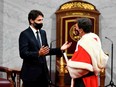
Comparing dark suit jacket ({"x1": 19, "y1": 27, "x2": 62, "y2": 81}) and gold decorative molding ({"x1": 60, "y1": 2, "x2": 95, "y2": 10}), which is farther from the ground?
gold decorative molding ({"x1": 60, "y1": 2, "x2": 95, "y2": 10})

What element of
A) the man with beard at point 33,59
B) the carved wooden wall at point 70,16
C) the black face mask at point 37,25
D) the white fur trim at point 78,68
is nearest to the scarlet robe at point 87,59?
the white fur trim at point 78,68

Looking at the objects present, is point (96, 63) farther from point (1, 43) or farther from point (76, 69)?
point (1, 43)

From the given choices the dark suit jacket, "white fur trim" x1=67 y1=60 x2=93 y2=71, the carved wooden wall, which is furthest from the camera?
the carved wooden wall

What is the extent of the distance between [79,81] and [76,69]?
180mm

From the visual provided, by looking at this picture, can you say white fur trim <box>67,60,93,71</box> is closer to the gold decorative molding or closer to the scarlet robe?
the scarlet robe

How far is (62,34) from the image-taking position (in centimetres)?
705

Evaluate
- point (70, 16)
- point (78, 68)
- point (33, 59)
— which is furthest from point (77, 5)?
point (78, 68)

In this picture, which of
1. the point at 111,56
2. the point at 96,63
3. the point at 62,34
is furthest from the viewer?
the point at 111,56

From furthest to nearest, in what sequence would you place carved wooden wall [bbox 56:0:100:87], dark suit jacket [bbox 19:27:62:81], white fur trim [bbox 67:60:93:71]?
carved wooden wall [bbox 56:0:100:87] < dark suit jacket [bbox 19:27:62:81] < white fur trim [bbox 67:60:93:71]

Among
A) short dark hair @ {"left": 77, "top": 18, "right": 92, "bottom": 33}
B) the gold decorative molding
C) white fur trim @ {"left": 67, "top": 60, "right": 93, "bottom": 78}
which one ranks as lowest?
white fur trim @ {"left": 67, "top": 60, "right": 93, "bottom": 78}

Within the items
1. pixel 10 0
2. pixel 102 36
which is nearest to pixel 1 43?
pixel 10 0

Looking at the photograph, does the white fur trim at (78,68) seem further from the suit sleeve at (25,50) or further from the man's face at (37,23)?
the man's face at (37,23)

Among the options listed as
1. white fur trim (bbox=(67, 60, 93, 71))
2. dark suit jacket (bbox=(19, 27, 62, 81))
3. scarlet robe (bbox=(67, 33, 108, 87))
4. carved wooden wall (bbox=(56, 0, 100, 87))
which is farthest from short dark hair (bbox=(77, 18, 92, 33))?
carved wooden wall (bbox=(56, 0, 100, 87))

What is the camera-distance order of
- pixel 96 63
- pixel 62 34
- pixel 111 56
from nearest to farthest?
pixel 96 63
pixel 62 34
pixel 111 56
